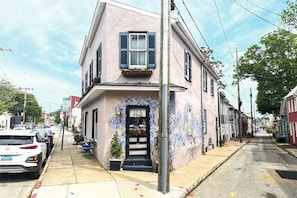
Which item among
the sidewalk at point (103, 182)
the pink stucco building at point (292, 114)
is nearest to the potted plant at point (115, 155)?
the sidewalk at point (103, 182)

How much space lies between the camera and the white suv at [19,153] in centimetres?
751

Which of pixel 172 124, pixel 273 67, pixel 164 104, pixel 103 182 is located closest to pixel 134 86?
pixel 172 124

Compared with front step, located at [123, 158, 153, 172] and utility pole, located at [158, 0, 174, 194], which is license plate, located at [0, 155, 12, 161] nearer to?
front step, located at [123, 158, 153, 172]

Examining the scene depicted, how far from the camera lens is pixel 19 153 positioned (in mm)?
7656

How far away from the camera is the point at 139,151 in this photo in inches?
377

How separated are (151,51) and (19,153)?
6092 mm

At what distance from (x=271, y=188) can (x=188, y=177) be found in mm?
2679

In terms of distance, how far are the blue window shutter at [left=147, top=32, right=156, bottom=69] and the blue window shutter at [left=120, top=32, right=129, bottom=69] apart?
91 centimetres

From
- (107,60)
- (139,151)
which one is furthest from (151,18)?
(139,151)

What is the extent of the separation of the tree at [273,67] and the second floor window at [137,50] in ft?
93.1

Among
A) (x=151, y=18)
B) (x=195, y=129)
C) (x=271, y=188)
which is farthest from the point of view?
(x=195, y=129)

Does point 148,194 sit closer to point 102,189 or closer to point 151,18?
point 102,189

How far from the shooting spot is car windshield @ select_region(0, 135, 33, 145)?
7.87 metres

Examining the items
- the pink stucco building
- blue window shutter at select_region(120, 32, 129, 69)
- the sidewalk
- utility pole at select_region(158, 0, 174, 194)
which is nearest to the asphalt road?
the sidewalk
